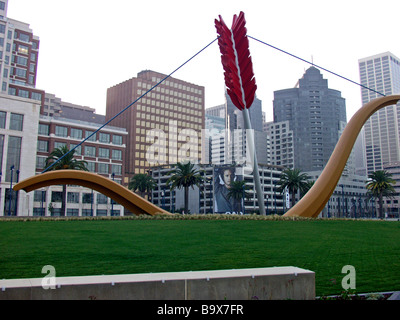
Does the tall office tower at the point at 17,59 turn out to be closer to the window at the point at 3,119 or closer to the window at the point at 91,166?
the window at the point at 3,119

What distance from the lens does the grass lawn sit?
7641 millimetres

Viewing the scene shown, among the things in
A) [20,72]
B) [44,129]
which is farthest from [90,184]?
[20,72]

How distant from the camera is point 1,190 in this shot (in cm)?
4909

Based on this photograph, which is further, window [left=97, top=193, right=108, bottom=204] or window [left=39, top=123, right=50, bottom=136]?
window [left=97, top=193, right=108, bottom=204]

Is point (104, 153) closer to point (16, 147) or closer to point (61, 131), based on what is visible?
point (61, 131)

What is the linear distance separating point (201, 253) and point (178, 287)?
498 cm

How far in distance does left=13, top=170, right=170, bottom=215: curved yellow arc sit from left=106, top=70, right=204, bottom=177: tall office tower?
3265 inches

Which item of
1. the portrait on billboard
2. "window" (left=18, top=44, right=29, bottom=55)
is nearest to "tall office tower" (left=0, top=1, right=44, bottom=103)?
"window" (left=18, top=44, right=29, bottom=55)

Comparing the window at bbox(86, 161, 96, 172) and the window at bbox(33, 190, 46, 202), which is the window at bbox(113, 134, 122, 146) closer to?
the window at bbox(86, 161, 96, 172)

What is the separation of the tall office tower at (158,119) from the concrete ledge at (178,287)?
99525 millimetres

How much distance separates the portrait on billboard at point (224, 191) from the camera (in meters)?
85.9
